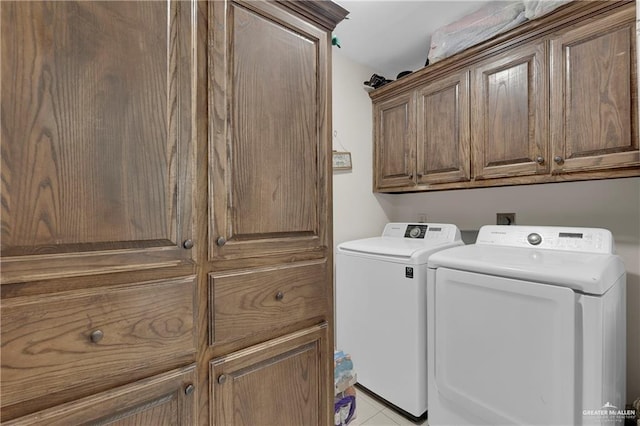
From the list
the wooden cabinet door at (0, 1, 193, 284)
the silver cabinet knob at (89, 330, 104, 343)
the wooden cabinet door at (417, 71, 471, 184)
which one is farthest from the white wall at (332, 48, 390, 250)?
the silver cabinet knob at (89, 330, 104, 343)

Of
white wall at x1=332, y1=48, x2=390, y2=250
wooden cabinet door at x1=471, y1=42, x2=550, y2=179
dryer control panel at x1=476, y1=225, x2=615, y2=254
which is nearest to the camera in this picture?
dryer control panel at x1=476, y1=225, x2=615, y2=254

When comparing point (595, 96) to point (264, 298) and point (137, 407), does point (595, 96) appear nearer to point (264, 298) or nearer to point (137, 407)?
point (264, 298)

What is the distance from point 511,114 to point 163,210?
193 centimetres

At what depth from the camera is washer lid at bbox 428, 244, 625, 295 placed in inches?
44.7

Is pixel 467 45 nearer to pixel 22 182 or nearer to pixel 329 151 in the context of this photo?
pixel 329 151

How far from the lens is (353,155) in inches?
97.5

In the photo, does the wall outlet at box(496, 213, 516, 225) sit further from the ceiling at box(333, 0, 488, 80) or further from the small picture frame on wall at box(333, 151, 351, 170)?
the ceiling at box(333, 0, 488, 80)

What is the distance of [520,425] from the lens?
1288mm

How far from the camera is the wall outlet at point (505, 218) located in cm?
203

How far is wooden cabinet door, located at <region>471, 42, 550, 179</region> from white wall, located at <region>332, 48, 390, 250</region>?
2.91 ft

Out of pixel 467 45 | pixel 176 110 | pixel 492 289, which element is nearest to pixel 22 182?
pixel 176 110

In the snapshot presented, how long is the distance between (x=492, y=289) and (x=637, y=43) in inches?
48.0

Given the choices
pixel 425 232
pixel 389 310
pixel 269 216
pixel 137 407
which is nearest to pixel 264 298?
pixel 269 216

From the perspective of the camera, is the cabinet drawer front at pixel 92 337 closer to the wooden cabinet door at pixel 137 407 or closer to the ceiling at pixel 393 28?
the wooden cabinet door at pixel 137 407
